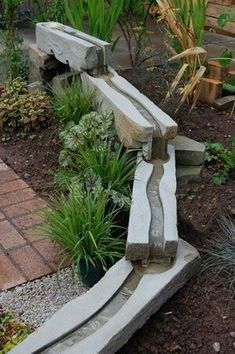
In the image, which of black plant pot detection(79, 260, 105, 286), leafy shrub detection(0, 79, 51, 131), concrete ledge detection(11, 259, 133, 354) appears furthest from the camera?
leafy shrub detection(0, 79, 51, 131)

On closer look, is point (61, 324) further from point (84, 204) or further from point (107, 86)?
point (107, 86)

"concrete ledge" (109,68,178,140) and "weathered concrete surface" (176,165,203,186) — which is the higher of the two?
"concrete ledge" (109,68,178,140)

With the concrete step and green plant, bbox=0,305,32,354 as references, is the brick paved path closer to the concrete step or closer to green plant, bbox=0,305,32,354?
green plant, bbox=0,305,32,354

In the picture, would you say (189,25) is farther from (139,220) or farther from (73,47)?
(139,220)

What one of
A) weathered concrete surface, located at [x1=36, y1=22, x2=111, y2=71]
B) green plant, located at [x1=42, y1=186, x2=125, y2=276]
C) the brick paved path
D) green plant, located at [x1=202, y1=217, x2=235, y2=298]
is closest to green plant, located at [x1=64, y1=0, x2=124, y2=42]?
weathered concrete surface, located at [x1=36, y1=22, x2=111, y2=71]

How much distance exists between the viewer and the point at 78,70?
4047mm

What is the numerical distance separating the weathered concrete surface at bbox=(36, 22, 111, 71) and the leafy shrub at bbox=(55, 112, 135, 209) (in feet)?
1.91

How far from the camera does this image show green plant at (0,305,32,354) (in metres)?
2.25

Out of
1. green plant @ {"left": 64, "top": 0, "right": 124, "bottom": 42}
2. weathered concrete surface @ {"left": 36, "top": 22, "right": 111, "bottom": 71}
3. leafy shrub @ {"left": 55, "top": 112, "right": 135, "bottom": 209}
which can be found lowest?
leafy shrub @ {"left": 55, "top": 112, "right": 135, "bottom": 209}

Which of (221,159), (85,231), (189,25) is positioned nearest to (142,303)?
(85,231)

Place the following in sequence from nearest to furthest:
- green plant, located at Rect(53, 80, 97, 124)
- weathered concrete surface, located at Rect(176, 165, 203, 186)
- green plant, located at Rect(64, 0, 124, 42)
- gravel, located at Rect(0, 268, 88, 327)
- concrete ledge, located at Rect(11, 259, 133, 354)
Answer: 1. concrete ledge, located at Rect(11, 259, 133, 354)
2. gravel, located at Rect(0, 268, 88, 327)
3. weathered concrete surface, located at Rect(176, 165, 203, 186)
4. green plant, located at Rect(53, 80, 97, 124)
5. green plant, located at Rect(64, 0, 124, 42)

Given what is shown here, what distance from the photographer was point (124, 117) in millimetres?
3242

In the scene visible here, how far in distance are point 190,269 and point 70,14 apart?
2799mm

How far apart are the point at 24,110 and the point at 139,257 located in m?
2.12
